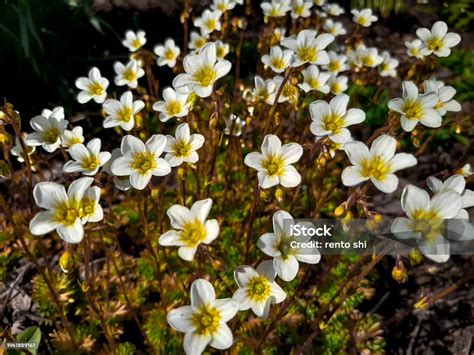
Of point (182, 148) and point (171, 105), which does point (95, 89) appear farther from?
point (182, 148)

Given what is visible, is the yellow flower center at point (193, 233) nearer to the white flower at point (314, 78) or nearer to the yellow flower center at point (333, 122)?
the yellow flower center at point (333, 122)

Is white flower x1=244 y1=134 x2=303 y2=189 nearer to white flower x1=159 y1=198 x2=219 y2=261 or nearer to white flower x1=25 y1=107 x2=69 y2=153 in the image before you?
white flower x1=159 y1=198 x2=219 y2=261

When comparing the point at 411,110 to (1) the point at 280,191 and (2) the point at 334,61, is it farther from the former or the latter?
(2) the point at 334,61

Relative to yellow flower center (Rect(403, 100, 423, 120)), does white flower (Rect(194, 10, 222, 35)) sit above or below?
above

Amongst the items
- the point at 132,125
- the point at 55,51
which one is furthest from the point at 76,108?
the point at 132,125

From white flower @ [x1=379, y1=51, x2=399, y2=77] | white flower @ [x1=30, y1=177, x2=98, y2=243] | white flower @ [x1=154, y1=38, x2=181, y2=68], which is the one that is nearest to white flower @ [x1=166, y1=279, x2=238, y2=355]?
white flower @ [x1=30, y1=177, x2=98, y2=243]

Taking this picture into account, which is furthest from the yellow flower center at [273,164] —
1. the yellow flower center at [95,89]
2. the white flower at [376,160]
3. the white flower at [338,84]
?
the yellow flower center at [95,89]
